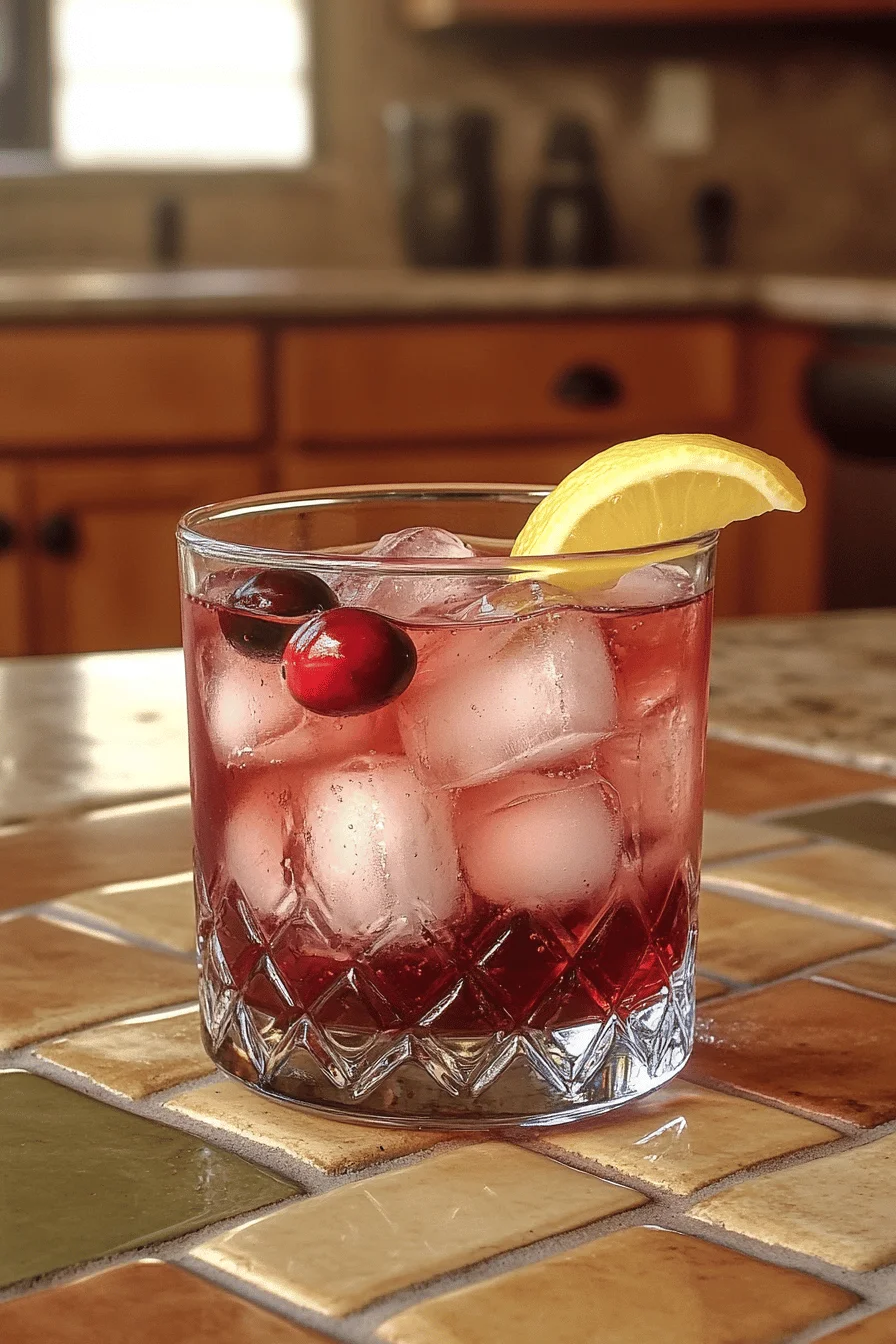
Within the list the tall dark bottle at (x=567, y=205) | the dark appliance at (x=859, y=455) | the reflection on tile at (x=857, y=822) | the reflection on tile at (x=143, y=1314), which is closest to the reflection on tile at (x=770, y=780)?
the reflection on tile at (x=857, y=822)

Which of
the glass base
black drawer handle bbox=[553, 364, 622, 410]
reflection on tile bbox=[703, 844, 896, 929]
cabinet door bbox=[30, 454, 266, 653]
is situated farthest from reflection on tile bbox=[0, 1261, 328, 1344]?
black drawer handle bbox=[553, 364, 622, 410]

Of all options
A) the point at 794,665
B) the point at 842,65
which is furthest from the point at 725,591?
the point at 794,665

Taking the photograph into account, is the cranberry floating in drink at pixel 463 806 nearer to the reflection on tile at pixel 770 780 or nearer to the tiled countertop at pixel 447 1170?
the tiled countertop at pixel 447 1170

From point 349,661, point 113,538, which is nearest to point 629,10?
point 113,538

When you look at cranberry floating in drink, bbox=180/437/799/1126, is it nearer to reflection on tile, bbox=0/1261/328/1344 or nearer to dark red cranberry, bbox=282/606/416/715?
dark red cranberry, bbox=282/606/416/715

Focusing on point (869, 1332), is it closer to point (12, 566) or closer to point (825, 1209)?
point (825, 1209)

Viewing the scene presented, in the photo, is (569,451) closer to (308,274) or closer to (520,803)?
(308,274)
